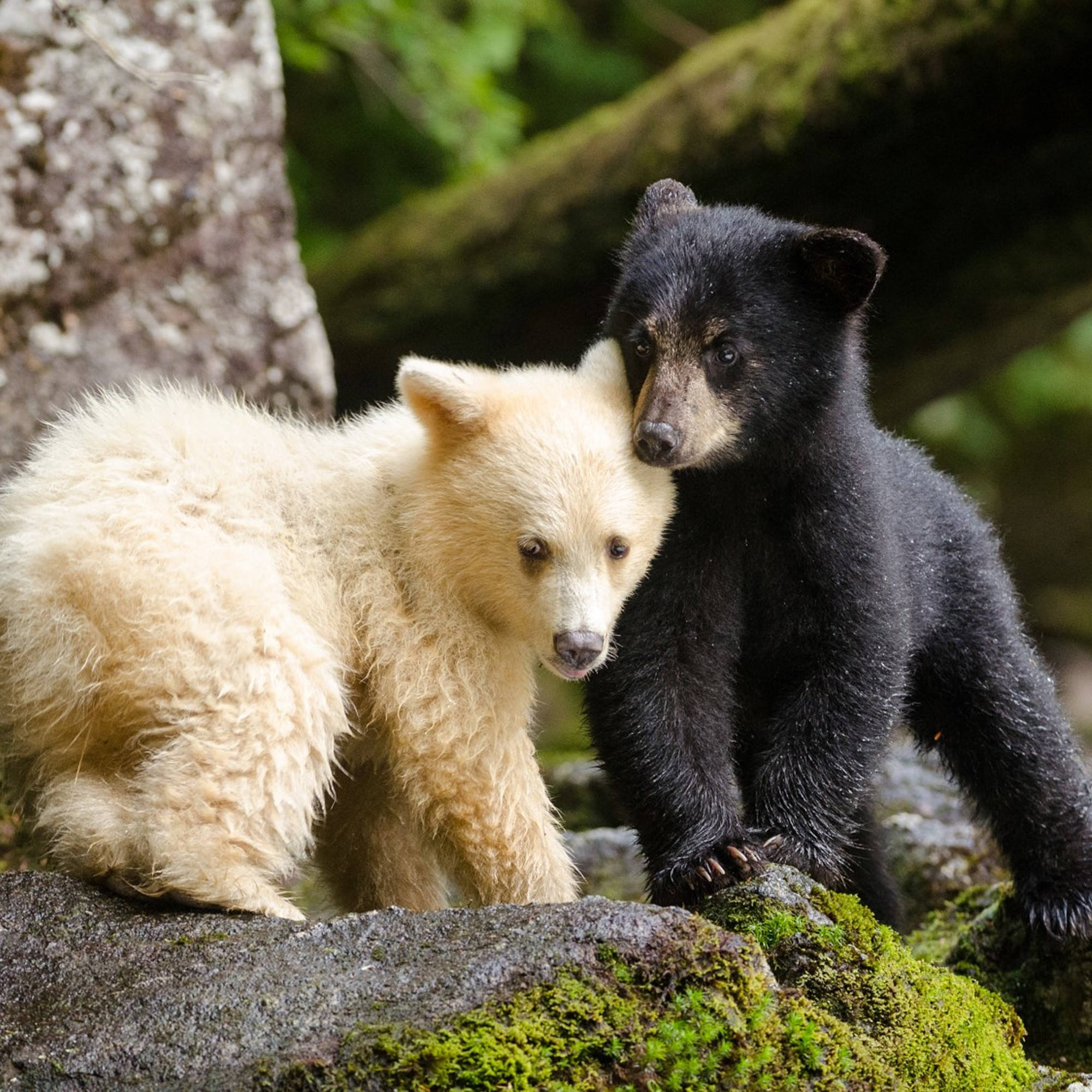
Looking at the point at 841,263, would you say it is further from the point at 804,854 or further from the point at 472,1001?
the point at 472,1001

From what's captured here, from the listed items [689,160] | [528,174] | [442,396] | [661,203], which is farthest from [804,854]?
[528,174]

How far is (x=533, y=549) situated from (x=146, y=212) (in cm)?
331

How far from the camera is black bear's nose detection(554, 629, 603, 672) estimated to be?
3.73 m

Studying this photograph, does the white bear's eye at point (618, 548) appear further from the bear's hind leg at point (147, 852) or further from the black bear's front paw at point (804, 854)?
the bear's hind leg at point (147, 852)

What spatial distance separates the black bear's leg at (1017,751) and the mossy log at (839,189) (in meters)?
2.87

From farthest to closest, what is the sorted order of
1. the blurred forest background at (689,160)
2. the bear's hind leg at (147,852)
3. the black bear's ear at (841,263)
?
the blurred forest background at (689,160)
the black bear's ear at (841,263)
the bear's hind leg at (147,852)

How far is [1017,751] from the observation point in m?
4.83

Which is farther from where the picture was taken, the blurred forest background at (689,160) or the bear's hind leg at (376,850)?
the blurred forest background at (689,160)

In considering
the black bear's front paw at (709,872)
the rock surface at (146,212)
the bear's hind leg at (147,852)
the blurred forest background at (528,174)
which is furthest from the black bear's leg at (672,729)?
the rock surface at (146,212)

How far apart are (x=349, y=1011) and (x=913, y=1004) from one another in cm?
145

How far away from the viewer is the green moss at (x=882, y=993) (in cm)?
342

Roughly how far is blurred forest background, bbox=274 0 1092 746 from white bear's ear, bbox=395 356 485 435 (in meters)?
2.69

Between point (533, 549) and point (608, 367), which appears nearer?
→ point (533, 549)

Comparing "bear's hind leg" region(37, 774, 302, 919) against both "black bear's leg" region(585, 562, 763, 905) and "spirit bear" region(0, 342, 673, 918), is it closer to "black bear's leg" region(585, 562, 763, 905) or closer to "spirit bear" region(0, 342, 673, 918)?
"spirit bear" region(0, 342, 673, 918)
